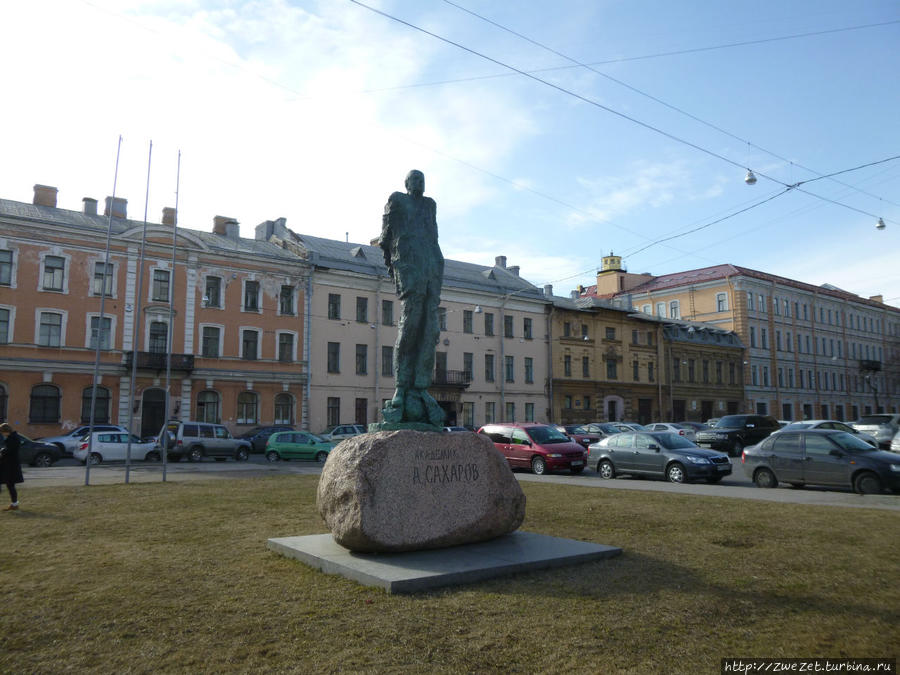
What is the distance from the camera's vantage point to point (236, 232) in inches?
1574

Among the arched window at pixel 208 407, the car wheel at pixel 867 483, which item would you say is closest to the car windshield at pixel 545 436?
the car wheel at pixel 867 483

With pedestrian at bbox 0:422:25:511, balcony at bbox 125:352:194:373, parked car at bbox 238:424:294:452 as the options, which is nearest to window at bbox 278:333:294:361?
parked car at bbox 238:424:294:452

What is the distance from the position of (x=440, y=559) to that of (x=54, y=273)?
104ft

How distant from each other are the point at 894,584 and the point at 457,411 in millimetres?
37326

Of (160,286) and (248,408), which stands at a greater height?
(160,286)

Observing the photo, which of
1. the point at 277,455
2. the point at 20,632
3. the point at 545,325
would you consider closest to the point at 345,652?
the point at 20,632

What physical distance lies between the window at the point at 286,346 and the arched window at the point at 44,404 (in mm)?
10848

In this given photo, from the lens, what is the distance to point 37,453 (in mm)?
24312

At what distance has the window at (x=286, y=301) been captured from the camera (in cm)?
3742

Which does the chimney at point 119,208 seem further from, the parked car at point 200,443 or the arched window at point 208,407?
the parked car at point 200,443

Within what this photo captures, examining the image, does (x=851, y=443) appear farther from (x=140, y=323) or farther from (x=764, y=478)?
(x=140, y=323)

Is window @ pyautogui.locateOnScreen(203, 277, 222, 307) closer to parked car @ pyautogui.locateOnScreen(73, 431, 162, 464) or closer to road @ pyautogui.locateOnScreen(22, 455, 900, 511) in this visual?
parked car @ pyautogui.locateOnScreen(73, 431, 162, 464)

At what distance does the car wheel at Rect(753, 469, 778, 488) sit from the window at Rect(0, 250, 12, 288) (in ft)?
104

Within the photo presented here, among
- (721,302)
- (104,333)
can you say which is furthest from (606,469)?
(721,302)
